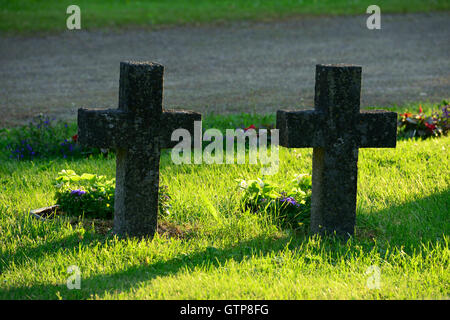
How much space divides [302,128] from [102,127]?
1384 mm

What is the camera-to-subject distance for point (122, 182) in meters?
4.49

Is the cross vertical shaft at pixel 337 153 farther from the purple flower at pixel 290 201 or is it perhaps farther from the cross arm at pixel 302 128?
the purple flower at pixel 290 201

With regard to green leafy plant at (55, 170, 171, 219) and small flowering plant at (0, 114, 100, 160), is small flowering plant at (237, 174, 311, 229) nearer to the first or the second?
green leafy plant at (55, 170, 171, 219)

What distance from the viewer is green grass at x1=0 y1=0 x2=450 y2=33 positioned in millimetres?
15375

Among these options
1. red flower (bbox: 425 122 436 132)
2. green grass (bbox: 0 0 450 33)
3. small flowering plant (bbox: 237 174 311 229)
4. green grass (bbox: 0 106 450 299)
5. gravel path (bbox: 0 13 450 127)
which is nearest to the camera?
green grass (bbox: 0 106 450 299)

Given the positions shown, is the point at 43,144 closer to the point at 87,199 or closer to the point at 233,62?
the point at 87,199

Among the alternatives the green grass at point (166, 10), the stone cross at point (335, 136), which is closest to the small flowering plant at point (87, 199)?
the stone cross at point (335, 136)

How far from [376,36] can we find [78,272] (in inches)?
491

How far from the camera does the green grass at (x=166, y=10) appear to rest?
15375 millimetres

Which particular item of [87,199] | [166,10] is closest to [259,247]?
[87,199]

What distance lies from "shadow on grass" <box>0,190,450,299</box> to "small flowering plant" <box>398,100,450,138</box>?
2090 millimetres

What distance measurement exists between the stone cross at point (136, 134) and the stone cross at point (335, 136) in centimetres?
79

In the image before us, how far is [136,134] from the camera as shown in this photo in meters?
4.46

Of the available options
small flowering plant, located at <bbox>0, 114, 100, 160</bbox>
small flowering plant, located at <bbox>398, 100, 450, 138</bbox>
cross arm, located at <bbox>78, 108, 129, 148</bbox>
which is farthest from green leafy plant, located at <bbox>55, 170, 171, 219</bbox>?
small flowering plant, located at <bbox>398, 100, 450, 138</bbox>
